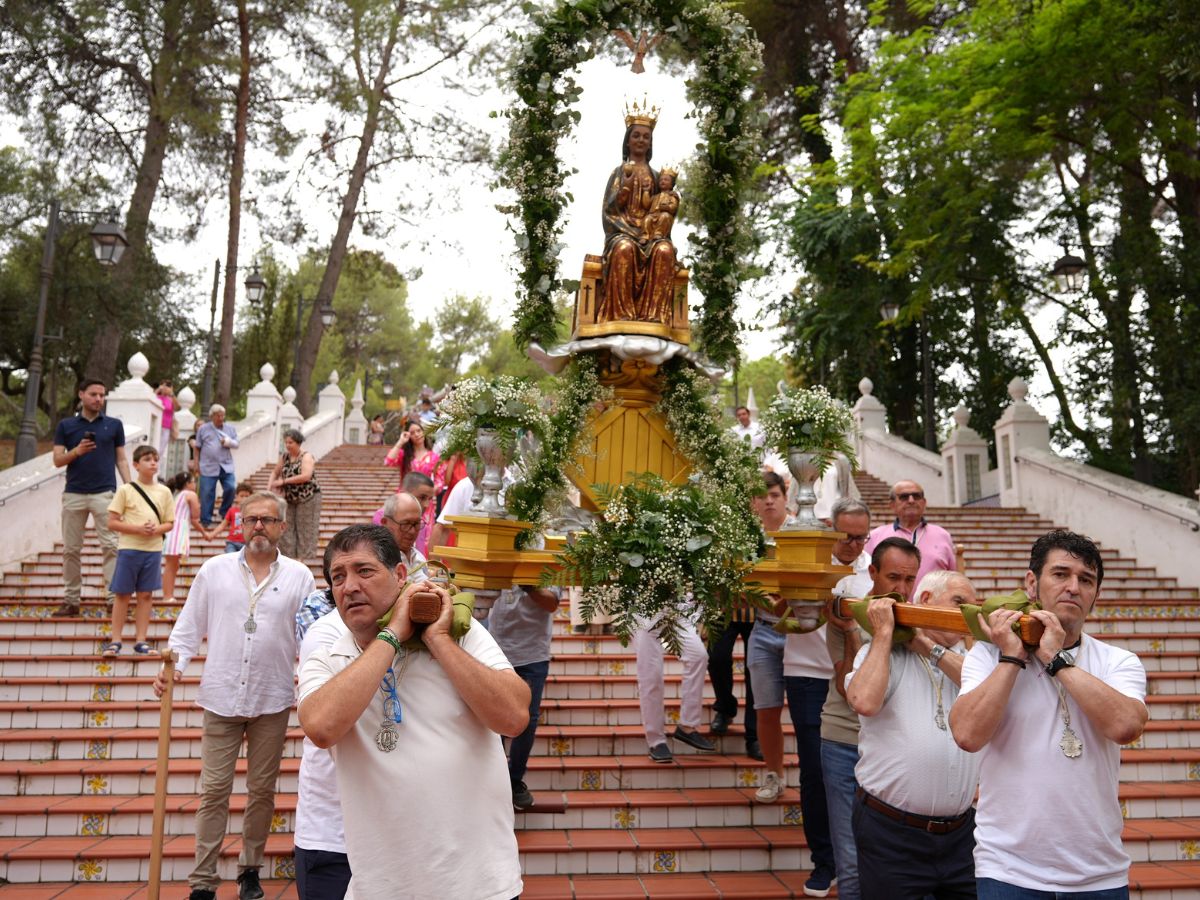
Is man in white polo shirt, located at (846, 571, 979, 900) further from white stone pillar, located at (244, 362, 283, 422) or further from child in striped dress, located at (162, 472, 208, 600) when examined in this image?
white stone pillar, located at (244, 362, 283, 422)

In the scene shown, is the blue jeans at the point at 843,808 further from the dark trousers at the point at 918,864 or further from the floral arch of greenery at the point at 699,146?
the floral arch of greenery at the point at 699,146

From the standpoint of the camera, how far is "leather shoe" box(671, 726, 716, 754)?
629 centimetres

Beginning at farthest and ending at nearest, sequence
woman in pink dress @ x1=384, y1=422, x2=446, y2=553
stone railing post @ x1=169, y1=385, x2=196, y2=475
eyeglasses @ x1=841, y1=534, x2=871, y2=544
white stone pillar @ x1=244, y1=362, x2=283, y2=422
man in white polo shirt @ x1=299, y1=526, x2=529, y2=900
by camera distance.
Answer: white stone pillar @ x1=244, y1=362, x2=283, y2=422 → stone railing post @ x1=169, y1=385, x2=196, y2=475 → woman in pink dress @ x1=384, y1=422, x2=446, y2=553 → eyeglasses @ x1=841, y1=534, x2=871, y2=544 → man in white polo shirt @ x1=299, y1=526, x2=529, y2=900

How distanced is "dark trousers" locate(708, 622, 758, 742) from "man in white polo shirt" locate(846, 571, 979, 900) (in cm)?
285

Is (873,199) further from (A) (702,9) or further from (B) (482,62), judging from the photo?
(A) (702,9)

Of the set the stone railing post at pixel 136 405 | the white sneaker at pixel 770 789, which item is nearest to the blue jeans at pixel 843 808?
the white sneaker at pixel 770 789

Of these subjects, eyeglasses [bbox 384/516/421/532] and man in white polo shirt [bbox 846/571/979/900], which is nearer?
man in white polo shirt [bbox 846/571/979/900]

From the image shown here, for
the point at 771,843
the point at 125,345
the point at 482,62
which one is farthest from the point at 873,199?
the point at 125,345

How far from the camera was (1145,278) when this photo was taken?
13625mm

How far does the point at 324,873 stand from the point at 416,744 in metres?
1.18

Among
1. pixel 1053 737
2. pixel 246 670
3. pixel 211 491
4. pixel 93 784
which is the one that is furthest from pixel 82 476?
pixel 1053 737

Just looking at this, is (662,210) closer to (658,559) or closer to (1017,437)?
(658,559)

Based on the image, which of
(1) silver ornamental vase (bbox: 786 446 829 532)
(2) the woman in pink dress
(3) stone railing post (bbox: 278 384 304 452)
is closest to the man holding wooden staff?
(1) silver ornamental vase (bbox: 786 446 829 532)

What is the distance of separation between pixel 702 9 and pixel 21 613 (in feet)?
25.1
